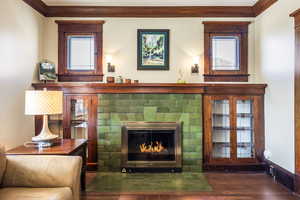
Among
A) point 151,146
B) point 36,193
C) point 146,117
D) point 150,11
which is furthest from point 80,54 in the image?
point 36,193

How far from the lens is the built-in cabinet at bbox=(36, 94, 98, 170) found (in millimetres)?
4180

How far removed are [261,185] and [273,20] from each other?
2.50 m

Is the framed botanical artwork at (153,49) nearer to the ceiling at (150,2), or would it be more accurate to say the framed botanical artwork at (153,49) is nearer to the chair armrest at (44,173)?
the ceiling at (150,2)

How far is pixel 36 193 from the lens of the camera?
2125 mm

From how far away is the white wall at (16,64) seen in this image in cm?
322

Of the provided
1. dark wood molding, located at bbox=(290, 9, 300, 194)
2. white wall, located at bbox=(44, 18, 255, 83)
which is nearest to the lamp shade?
white wall, located at bbox=(44, 18, 255, 83)

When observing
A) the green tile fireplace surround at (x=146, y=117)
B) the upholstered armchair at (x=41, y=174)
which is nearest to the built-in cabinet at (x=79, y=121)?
A: the green tile fireplace surround at (x=146, y=117)

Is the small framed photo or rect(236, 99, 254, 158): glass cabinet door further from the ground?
the small framed photo

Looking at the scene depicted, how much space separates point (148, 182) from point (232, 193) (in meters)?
1.18

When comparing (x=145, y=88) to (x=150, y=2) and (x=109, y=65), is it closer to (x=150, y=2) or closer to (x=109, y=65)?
(x=109, y=65)

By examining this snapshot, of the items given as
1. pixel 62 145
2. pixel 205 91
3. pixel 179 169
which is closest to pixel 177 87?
pixel 205 91

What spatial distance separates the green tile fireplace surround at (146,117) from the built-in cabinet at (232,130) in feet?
0.65

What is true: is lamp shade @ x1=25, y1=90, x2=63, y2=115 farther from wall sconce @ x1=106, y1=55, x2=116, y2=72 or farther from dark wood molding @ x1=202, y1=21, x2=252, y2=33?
dark wood molding @ x1=202, y1=21, x2=252, y2=33

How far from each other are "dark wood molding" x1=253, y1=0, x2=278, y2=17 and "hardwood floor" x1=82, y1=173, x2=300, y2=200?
2746 mm
